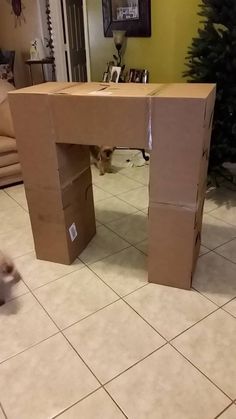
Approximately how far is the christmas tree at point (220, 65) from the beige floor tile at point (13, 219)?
1460mm

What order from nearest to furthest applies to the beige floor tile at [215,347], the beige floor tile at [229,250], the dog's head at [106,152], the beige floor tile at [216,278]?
the beige floor tile at [215,347]
the beige floor tile at [216,278]
the beige floor tile at [229,250]
the dog's head at [106,152]

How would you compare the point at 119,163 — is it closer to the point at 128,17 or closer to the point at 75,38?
the point at 128,17

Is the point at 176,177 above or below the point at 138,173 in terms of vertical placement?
above

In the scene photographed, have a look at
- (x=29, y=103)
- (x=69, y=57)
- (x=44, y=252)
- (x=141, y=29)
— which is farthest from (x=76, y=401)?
(x=69, y=57)

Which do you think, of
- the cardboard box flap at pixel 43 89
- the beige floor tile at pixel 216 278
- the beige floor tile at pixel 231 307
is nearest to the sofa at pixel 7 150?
the cardboard box flap at pixel 43 89

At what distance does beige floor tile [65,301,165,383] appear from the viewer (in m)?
1.33

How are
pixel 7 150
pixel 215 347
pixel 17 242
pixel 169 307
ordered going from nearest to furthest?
1. pixel 215 347
2. pixel 169 307
3. pixel 17 242
4. pixel 7 150

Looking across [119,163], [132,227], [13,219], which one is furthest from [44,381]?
[119,163]

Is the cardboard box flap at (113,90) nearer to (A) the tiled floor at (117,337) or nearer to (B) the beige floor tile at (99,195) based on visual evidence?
(A) the tiled floor at (117,337)

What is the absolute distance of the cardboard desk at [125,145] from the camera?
4.56 feet

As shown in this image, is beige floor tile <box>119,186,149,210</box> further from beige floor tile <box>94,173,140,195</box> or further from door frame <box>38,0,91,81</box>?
door frame <box>38,0,91,81</box>

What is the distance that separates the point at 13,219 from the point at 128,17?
2257 mm

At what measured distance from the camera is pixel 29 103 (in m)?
1.57

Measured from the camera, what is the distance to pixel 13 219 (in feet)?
8.03
